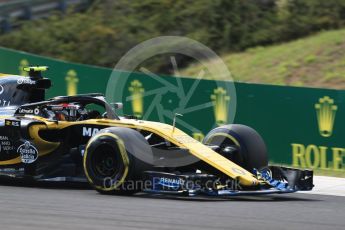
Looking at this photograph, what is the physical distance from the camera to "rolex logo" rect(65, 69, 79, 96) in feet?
61.9

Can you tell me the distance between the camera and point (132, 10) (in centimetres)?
3039

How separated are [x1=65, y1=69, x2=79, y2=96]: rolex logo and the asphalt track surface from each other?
6.45 metres

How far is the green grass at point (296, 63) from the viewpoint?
22781 mm

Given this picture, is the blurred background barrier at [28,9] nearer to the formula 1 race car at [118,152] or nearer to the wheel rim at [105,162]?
the formula 1 race car at [118,152]

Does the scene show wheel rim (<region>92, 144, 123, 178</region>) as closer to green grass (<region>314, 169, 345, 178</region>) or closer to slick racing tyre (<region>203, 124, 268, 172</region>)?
slick racing tyre (<region>203, 124, 268, 172</region>)

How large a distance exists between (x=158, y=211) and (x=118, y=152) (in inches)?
59.3

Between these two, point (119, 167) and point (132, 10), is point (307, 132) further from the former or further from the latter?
point (132, 10)

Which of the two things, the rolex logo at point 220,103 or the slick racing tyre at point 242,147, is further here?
the rolex logo at point 220,103

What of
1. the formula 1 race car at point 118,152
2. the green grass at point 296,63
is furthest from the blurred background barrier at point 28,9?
the formula 1 race car at point 118,152

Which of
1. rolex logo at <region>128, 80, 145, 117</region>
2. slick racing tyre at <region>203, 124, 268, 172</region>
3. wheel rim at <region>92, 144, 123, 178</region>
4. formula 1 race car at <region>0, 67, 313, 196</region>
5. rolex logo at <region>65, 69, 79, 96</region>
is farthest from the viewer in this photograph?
rolex logo at <region>65, 69, 79, 96</region>

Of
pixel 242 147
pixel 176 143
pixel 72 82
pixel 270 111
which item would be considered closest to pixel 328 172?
pixel 270 111

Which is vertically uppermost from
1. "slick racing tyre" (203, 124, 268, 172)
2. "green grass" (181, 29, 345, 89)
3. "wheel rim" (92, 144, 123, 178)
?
"green grass" (181, 29, 345, 89)

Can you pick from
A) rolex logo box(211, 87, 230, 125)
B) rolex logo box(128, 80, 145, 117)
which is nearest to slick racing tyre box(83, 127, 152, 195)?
rolex logo box(211, 87, 230, 125)

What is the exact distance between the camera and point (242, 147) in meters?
12.9
